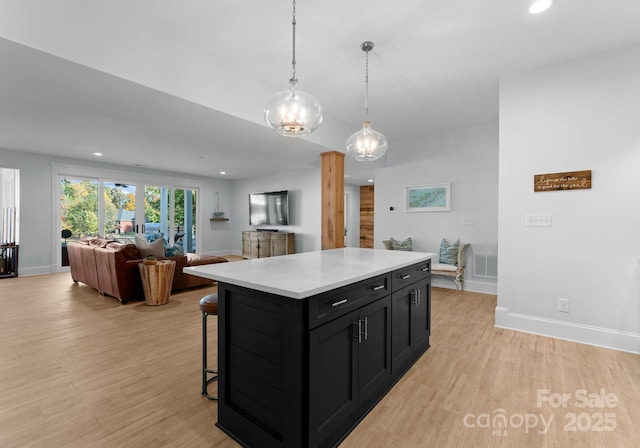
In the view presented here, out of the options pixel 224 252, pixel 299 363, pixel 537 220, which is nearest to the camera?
pixel 299 363

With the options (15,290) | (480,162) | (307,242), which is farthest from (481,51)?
(15,290)

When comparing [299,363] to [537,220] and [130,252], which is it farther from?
[130,252]

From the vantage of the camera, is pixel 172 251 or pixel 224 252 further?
pixel 224 252

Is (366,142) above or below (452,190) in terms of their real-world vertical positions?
above

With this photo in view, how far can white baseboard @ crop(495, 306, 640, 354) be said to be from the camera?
270cm

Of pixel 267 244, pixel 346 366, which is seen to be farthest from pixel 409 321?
pixel 267 244

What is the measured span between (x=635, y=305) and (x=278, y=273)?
3.21m

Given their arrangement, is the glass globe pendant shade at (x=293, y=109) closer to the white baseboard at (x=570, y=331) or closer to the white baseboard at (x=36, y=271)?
the white baseboard at (x=570, y=331)

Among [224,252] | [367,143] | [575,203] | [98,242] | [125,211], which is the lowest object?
[224,252]

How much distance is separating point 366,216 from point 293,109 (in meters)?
7.91

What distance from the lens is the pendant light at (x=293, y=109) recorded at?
1.95m

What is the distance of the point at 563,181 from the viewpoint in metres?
2.95

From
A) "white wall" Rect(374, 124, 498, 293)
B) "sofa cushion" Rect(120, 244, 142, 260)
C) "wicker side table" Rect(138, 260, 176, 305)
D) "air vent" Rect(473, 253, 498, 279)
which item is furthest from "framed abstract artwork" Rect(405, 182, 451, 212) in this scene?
"sofa cushion" Rect(120, 244, 142, 260)

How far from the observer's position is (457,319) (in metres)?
3.53
